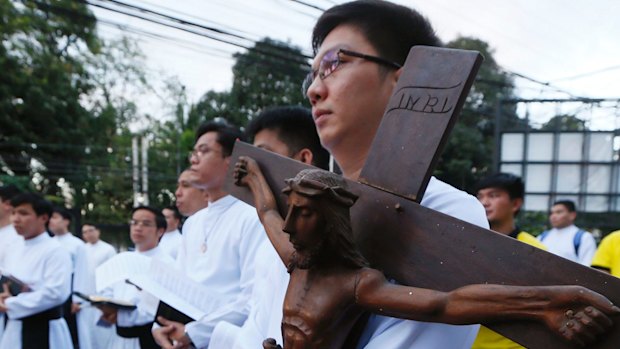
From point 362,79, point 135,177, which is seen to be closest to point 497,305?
point 362,79

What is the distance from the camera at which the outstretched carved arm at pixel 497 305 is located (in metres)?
0.74

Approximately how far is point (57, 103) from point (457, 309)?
68.1 feet

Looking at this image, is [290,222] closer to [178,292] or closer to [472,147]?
[178,292]

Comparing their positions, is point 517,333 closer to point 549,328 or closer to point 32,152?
point 549,328

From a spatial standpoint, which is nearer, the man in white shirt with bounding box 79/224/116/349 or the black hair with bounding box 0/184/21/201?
the black hair with bounding box 0/184/21/201

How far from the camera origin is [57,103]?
63.2ft

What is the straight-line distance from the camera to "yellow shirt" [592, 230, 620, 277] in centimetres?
327

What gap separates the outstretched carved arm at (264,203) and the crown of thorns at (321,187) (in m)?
0.23

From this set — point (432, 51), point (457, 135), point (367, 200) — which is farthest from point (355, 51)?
point (457, 135)

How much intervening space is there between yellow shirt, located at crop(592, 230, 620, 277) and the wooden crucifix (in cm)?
276

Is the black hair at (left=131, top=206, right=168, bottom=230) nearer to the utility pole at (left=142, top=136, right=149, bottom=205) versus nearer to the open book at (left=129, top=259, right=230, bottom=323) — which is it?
the open book at (left=129, top=259, right=230, bottom=323)

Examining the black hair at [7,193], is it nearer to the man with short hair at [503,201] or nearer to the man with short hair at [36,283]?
the man with short hair at [36,283]

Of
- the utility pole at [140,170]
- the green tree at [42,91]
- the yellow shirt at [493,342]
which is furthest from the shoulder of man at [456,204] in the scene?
the utility pole at [140,170]

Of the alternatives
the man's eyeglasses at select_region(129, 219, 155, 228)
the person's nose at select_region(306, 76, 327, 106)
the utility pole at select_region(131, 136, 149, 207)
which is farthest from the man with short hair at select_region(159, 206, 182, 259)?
the utility pole at select_region(131, 136, 149, 207)
